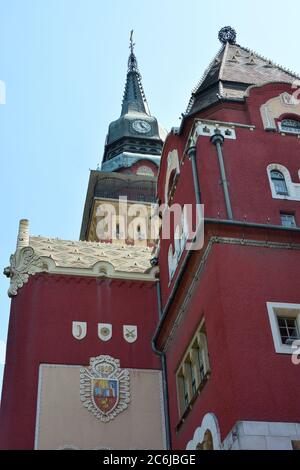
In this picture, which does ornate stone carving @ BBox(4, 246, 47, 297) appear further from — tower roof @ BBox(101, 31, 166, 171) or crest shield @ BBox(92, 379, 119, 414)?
tower roof @ BBox(101, 31, 166, 171)

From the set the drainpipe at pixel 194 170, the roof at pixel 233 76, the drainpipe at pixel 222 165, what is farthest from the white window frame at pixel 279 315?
the roof at pixel 233 76

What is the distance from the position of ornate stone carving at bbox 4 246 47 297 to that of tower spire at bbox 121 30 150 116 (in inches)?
1506

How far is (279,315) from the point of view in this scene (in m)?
20.0

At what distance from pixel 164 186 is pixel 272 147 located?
6.13 metres

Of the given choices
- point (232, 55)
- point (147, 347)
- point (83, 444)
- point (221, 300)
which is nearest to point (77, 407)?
point (83, 444)

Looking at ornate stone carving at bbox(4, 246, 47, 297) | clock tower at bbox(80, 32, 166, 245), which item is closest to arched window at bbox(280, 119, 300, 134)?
ornate stone carving at bbox(4, 246, 47, 297)

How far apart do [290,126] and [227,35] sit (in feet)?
35.5

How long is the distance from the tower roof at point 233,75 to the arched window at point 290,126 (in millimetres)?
1891

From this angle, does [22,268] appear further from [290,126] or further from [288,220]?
[290,126]

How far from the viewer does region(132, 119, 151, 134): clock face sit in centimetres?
6148

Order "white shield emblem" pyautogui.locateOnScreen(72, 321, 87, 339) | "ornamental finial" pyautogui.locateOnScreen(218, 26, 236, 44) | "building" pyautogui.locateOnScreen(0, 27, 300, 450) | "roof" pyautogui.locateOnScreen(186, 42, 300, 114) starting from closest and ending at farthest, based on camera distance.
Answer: "building" pyautogui.locateOnScreen(0, 27, 300, 450), "white shield emblem" pyautogui.locateOnScreen(72, 321, 87, 339), "roof" pyautogui.locateOnScreen(186, 42, 300, 114), "ornamental finial" pyautogui.locateOnScreen(218, 26, 236, 44)

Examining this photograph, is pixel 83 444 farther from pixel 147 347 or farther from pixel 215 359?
pixel 215 359

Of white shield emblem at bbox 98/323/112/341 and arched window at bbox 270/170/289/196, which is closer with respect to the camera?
arched window at bbox 270/170/289/196
